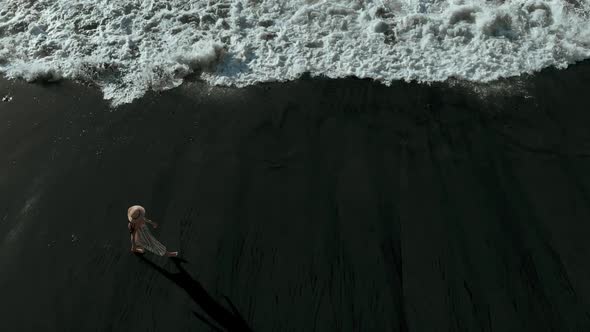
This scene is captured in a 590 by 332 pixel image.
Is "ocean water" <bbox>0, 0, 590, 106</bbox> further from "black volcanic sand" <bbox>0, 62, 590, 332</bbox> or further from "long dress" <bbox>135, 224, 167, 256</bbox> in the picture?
"long dress" <bbox>135, 224, 167, 256</bbox>

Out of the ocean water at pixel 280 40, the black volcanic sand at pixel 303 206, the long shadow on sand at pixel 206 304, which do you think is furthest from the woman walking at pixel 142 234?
the ocean water at pixel 280 40

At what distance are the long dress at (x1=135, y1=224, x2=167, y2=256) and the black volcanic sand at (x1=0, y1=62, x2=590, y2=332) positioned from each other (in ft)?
1.69

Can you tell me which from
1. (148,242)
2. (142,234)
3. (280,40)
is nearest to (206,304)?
(148,242)

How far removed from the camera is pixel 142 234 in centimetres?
681

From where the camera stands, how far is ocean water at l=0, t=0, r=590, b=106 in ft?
34.5

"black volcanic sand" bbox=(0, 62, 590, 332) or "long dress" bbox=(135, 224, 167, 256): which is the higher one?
"long dress" bbox=(135, 224, 167, 256)

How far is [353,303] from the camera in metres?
6.98

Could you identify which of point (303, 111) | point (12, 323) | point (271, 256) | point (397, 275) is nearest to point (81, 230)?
point (12, 323)

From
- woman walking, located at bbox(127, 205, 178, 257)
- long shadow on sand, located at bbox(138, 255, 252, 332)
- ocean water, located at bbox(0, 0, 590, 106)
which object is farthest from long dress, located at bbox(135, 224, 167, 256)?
ocean water, located at bbox(0, 0, 590, 106)

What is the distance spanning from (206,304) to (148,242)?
4.55ft

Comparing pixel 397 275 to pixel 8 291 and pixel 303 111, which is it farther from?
pixel 8 291

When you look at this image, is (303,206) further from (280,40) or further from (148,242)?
(280,40)

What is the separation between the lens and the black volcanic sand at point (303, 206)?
7035 millimetres

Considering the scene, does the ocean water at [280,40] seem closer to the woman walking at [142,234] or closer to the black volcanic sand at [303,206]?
the black volcanic sand at [303,206]
